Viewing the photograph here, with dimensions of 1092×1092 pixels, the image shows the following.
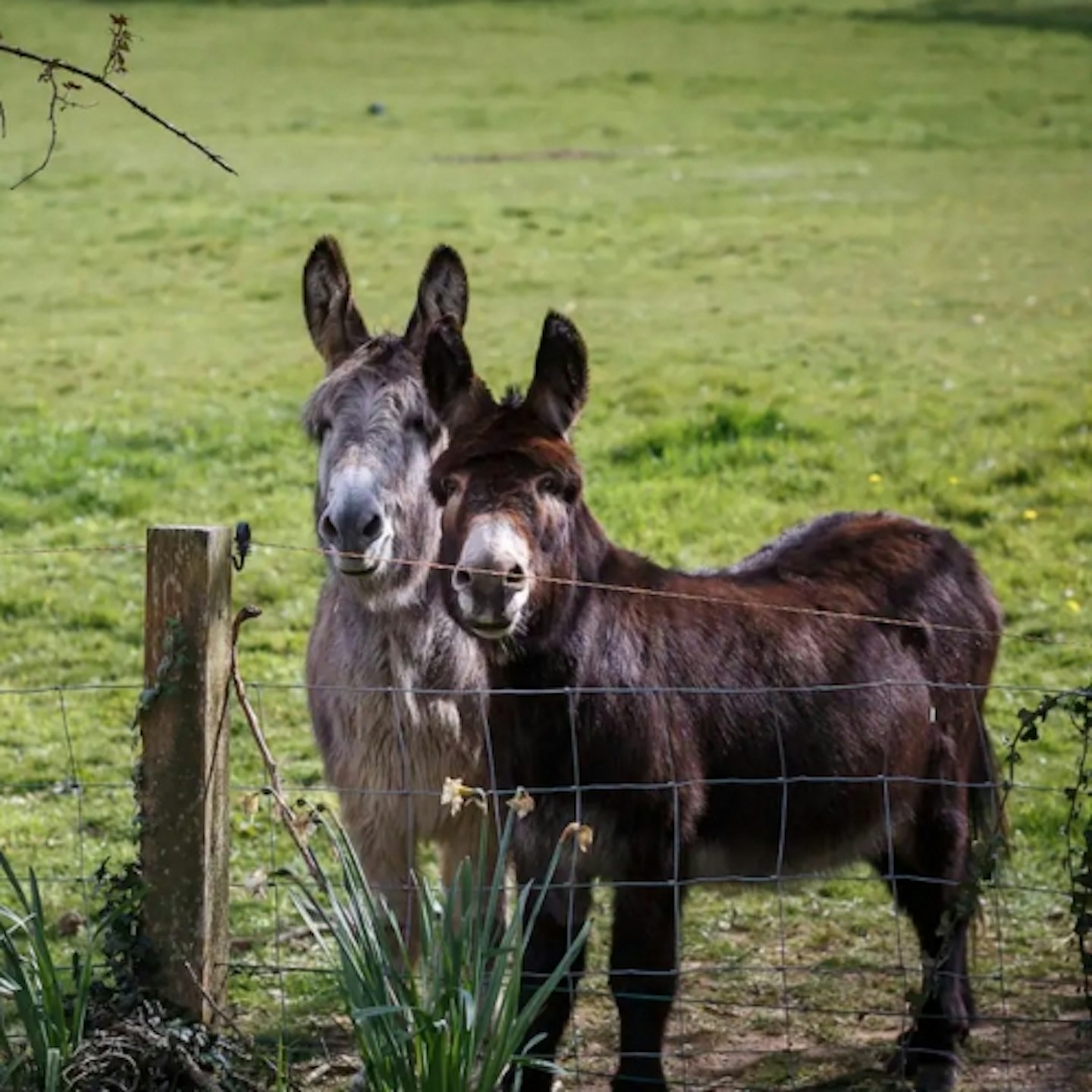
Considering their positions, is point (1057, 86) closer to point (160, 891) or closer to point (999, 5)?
point (999, 5)

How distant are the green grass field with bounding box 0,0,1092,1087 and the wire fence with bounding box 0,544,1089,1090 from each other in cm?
3

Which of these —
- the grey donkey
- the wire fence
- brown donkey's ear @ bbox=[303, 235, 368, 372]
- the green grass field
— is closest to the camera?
the wire fence

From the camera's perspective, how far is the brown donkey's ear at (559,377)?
564 centimetres

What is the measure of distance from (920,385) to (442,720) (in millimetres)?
9066

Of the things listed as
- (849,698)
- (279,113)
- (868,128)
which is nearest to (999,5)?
(868,128)

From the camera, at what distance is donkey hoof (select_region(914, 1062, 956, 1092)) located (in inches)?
231

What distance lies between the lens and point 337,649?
6227 millimetres

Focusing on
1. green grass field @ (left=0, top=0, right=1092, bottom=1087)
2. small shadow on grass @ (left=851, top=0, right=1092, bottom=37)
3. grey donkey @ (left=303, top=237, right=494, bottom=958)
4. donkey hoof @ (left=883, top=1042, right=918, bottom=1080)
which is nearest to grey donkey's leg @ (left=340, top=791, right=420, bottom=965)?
grey donkey @ (left=303, top=237, right=494, bottom=958)

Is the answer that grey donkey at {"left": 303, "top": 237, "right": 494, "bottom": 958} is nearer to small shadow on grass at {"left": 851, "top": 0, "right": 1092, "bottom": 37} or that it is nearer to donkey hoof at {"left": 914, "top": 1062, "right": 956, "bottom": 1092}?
donkey hoof at {"left": 914, "top": 1062, "right": 956, "bottom": 1092}

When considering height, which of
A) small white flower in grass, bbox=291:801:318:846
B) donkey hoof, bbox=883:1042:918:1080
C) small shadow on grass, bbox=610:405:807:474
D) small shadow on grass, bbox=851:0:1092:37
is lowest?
donkey hoof, bbox=883:1042:918:1080

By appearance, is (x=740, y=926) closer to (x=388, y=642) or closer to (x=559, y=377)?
(x=388, y=642)

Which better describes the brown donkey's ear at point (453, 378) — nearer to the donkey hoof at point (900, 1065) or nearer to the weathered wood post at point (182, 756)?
the weathered wood post at point (182, 756)

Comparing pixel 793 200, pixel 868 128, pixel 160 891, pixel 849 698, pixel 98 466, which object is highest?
pixel 868 128

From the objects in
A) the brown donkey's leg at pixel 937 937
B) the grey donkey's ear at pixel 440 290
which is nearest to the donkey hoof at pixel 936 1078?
the brown donkey's leg at pixel 937 937
